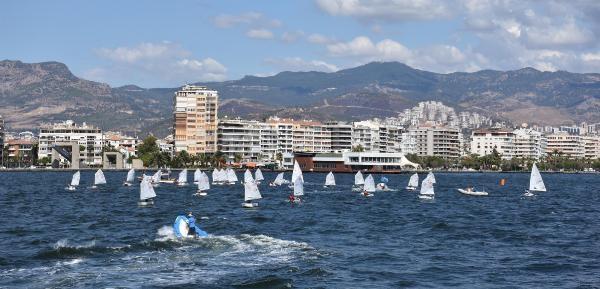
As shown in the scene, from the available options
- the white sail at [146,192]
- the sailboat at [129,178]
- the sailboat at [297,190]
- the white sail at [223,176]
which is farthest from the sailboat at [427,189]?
the sailboat at [129,178]

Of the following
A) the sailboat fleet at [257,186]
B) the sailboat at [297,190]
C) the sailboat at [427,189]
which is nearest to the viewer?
the sailboat fleet at [257,186]

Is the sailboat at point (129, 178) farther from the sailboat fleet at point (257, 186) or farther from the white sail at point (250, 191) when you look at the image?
the white sail at point (250, 191)

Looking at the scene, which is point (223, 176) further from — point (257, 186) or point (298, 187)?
point (298, 187)

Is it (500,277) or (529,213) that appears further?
(529,213)

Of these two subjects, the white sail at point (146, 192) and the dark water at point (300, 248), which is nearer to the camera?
the dark water at point (300, 248)

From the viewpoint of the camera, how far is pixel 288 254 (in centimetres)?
5344

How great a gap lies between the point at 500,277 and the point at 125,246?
22.4 metres

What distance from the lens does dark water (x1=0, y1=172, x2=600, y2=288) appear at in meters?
45.1

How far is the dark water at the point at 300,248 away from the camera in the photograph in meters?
45.1

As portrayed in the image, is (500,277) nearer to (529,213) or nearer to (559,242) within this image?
(559,242)

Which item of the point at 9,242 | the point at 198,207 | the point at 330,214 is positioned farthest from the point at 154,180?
the point at 9,242

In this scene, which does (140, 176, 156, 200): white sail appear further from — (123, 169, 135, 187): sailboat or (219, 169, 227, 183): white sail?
(219, 169, 227, 183): white sail

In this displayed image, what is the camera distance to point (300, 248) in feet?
186

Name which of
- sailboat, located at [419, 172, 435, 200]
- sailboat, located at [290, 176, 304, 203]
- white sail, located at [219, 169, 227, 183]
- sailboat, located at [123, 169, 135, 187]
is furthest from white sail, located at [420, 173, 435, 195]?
sailboat, located at [123, 169, 135, 187]
